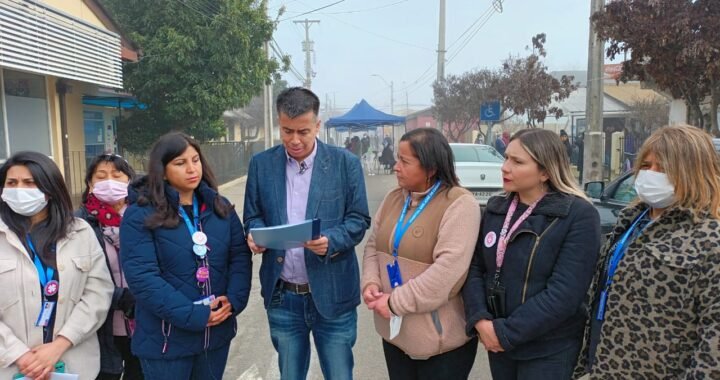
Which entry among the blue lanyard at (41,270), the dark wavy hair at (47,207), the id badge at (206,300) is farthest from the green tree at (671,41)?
the blue lanyard at (41,270)

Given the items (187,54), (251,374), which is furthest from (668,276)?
(187,54)

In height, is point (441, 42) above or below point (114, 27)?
above

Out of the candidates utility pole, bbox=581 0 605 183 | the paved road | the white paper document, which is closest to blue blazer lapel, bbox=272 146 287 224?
the white paper document

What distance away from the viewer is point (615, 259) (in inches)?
86.4

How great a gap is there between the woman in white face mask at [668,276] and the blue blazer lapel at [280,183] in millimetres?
1549

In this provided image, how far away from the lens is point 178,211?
2496 mm

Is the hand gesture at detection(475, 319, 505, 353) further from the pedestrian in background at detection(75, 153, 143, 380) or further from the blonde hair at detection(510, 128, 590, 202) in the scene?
the pedestrian in background at detection(75, 153, 143, 380)

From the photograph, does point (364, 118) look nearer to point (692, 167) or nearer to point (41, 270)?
point (41, 270)

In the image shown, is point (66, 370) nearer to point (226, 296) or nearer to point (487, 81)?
point (226, 296)

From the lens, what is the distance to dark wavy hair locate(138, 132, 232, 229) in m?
2.41

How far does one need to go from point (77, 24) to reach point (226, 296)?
945 centimetres

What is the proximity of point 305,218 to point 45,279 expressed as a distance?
123 centimetres

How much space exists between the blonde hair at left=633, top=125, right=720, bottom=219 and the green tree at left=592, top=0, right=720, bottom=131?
621 centimetres

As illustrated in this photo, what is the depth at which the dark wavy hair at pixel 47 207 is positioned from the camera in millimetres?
2439
